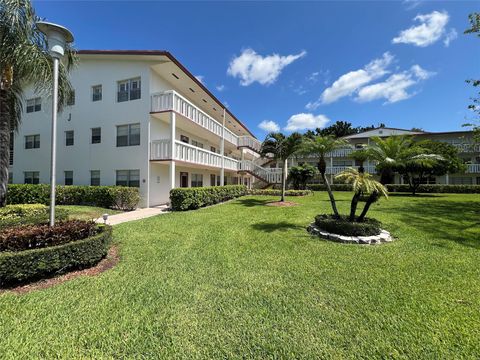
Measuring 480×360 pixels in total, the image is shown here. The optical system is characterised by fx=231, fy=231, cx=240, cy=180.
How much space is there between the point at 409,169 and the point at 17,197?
31734 millimetres

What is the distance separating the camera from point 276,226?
8875 millimetres

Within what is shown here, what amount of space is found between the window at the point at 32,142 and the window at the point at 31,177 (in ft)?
6.72

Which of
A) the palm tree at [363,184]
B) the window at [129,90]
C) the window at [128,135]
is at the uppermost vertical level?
the window at [129,90]

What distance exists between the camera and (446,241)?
7090mm

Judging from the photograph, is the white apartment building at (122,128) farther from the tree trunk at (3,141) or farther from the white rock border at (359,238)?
the white rock border at (359,238)

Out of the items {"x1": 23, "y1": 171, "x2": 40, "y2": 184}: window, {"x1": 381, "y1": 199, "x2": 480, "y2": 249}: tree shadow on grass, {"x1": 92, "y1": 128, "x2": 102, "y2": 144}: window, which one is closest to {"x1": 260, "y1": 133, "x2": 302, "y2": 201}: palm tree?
{"x1": 381, "y1": 199, "x2": 480, "y2": 249}: tree shadow on grass

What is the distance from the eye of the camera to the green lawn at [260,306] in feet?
8.94

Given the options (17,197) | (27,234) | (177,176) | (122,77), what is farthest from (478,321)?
(17,197)

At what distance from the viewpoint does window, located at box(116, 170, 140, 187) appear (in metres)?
14.7

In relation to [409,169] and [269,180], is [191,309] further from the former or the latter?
[409,169]

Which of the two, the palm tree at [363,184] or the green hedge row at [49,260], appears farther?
the palm tree at [363,184]

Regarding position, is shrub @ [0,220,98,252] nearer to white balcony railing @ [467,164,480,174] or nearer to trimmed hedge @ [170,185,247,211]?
trimmed hedge @ [170,185,247,211]

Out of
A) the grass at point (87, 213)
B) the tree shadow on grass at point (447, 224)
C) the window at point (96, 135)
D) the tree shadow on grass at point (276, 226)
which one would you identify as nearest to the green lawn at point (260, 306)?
the tree shadow on grass at point (447, 224)

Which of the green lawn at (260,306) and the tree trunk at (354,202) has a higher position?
the tree trunk at (354,202)
